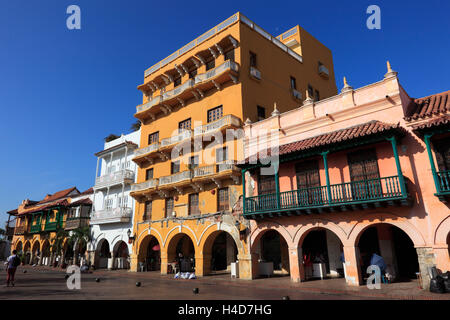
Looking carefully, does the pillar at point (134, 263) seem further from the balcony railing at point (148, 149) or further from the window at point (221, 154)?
the window at point (221, 154)

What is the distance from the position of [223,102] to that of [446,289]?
1706 centimetres

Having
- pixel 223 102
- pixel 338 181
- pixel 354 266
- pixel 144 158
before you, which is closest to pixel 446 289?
pixel 354 266

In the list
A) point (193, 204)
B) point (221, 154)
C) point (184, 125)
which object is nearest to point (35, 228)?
point (184, 125)

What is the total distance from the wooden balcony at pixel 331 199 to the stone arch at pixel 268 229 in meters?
0.66

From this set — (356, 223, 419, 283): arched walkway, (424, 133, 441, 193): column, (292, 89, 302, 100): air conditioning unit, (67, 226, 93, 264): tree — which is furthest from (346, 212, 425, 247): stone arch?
(67, 226, 93, 264): tree

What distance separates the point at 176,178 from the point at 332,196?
41.5 ft

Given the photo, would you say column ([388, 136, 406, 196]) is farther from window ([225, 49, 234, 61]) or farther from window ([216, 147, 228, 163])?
window ([225, 49, 234, 61])

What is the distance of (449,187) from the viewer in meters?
12.1

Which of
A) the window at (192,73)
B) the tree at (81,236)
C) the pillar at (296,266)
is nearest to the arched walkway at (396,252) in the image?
the pillar at (296,266)

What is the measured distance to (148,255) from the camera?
28.1 m

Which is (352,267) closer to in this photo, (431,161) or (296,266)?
(296,266)

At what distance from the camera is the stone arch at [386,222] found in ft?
41.8

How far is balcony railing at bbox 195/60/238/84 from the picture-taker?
21.9 metres
